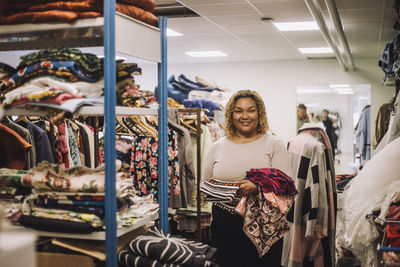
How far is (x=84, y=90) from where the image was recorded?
7.05ft

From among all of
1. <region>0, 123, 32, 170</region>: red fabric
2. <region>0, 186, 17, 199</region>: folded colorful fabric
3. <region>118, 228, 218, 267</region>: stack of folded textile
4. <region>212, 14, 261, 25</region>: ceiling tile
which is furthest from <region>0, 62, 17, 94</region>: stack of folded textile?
<region>212, 14, 261, 25</region>: ceiling tile

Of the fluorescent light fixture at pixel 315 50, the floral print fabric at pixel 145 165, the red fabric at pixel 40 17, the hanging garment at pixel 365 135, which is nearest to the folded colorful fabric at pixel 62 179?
the red fabric at pixel 40 17

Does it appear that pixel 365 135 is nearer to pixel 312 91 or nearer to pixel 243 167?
pixel 312 91

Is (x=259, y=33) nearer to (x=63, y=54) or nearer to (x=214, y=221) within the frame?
(x=214, y=221)

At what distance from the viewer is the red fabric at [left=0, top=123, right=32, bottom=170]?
2695mm

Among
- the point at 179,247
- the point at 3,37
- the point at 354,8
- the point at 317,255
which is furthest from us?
the point at 354,8

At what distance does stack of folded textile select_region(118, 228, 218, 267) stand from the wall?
8.79 m

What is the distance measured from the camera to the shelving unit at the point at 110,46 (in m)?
2.03

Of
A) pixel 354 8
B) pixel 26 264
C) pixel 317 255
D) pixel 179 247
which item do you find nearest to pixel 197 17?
pixel 354 8

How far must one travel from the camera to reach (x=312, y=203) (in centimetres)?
380

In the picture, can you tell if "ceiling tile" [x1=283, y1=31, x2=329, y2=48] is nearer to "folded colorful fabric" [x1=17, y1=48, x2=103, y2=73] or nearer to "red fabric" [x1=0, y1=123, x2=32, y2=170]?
"red fabric" [x1=0, y1=123, x2=32, y2=170]

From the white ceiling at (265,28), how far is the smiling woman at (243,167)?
252 cm

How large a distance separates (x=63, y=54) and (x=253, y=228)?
64.3 inches

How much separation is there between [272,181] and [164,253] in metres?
1.19
